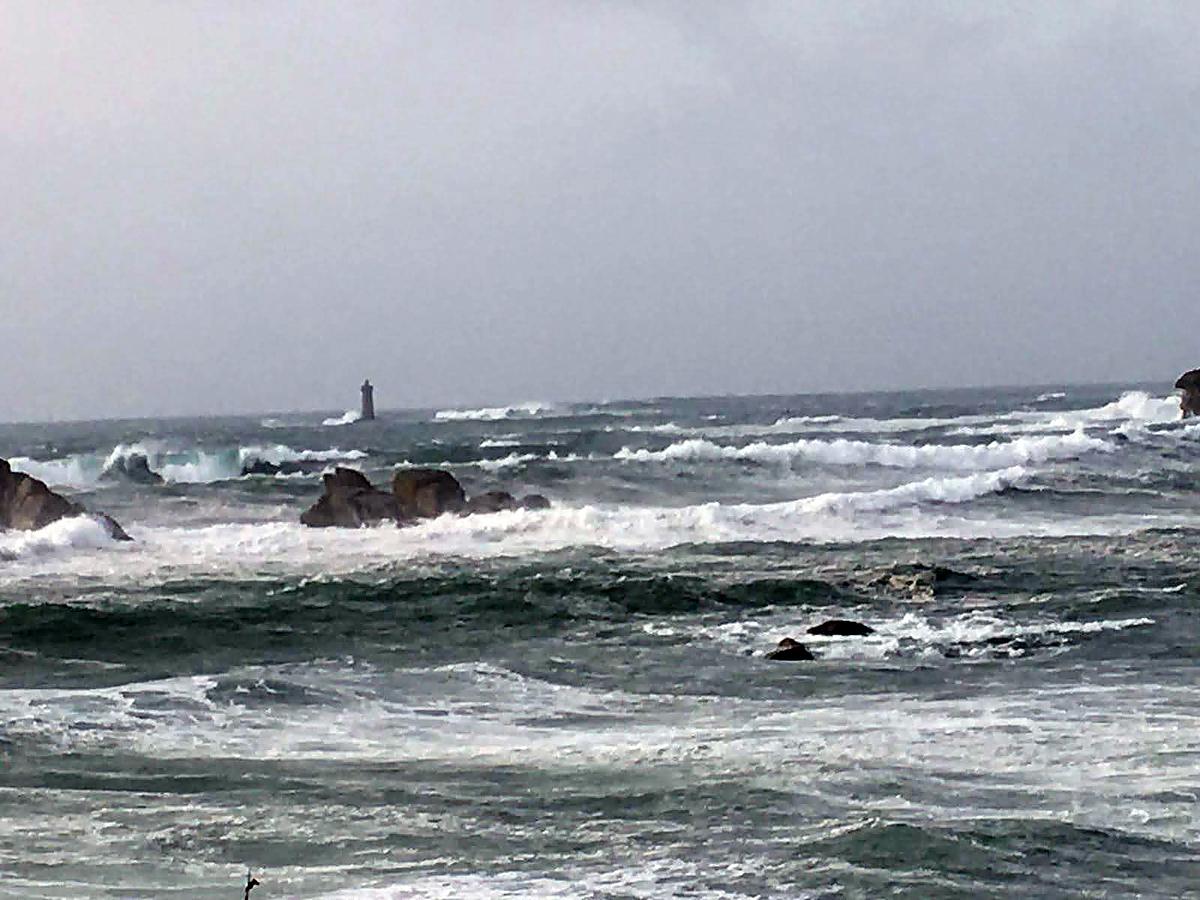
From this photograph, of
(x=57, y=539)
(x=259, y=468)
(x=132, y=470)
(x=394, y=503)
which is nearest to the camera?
(x=57, y=539)

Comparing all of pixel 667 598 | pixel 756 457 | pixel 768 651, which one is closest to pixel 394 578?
pixel 667 598

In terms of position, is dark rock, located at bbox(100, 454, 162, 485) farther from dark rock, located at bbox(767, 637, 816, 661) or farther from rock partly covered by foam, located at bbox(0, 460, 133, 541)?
dark rock, located at bbox(767, 637, 816, 661)

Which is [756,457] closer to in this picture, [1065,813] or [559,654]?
[559,654]

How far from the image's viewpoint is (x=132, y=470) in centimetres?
5272

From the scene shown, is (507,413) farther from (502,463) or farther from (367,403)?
(502,463)

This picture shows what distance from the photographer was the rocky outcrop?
2635 inches

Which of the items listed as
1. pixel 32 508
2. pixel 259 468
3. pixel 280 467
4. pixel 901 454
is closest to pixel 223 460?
pixel 259 468

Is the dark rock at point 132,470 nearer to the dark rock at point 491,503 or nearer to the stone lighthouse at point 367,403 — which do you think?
the dark rock at point 491,503

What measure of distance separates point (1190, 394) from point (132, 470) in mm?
41239

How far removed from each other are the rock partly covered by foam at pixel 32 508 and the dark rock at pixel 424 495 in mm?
4903

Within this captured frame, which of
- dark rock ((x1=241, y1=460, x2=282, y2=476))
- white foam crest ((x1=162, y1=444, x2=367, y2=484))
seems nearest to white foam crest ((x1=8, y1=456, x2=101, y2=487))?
white foam crest ((x1=162, y1=444, x2=367, y2=484))

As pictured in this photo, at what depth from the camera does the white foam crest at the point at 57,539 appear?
26125 mm

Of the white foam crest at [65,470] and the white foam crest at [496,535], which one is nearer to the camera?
the white foam crest at [496,535]

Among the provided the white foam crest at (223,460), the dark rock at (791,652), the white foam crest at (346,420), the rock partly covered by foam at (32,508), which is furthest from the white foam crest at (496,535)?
the white foam crest at (346,420)
